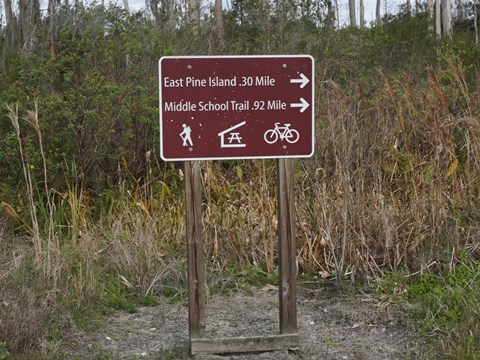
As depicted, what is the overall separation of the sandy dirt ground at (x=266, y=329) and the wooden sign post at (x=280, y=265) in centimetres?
6

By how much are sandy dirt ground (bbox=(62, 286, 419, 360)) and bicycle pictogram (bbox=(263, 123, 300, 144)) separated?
1.22 m

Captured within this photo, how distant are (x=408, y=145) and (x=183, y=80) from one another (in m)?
2.95

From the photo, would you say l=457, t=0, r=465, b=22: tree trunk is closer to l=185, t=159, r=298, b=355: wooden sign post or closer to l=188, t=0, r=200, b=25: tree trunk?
l=188, t=0, r=200, b=25: tree trunk

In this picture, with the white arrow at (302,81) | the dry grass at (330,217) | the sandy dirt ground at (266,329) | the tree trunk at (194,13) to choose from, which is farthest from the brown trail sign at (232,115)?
the tree trunk at (194,13)

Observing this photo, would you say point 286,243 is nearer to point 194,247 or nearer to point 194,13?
point 194,247

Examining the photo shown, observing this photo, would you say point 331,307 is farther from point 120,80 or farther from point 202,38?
point 202,38

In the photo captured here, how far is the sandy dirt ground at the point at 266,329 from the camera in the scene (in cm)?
439

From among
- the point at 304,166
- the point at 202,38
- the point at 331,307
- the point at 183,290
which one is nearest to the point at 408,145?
the point at 304,166

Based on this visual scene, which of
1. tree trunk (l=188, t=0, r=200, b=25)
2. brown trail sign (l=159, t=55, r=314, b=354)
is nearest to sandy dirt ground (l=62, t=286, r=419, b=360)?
brown trail sign (l=159, t=55, r=314, b=354)

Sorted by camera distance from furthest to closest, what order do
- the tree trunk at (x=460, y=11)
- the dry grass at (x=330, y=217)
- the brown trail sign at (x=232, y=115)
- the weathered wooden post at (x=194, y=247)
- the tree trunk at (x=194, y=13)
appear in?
1. the tree trunk at (x=460, y=11)
2. the tree trunk at (x=194, y=13)
3. the dry grass at (x=330, y=217)
4. the weathered wooden post at (x=194, y=247)
5. the brown trail sign at (x=232, y=115)

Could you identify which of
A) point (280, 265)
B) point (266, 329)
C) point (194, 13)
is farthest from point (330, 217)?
point (194, 13)

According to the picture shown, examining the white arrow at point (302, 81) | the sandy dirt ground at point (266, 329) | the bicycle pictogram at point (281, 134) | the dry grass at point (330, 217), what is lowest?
the sandy dirt ground at point (266, 329)

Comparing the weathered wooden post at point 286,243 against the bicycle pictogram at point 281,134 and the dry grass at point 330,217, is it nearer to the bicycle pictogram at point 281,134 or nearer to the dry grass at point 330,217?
the bicycle pictogram at point 281,134

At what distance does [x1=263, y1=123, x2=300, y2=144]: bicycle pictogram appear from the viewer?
13.7 feet
